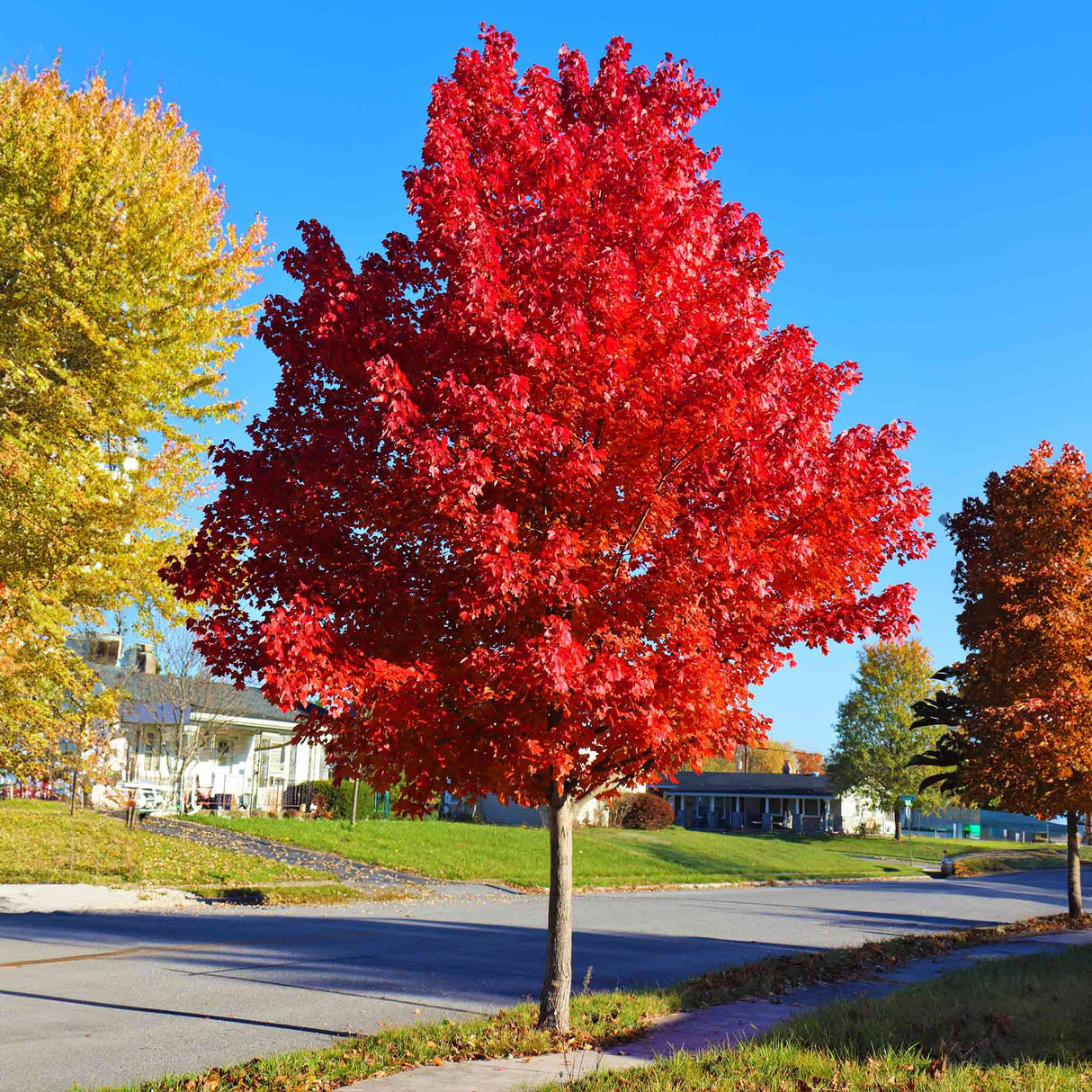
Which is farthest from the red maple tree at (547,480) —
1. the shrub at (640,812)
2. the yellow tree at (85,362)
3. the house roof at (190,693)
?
the shrub at (640,812)

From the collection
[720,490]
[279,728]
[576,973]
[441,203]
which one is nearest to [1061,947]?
[576,973]

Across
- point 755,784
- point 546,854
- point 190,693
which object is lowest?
point 546,854

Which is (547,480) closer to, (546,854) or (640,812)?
(546,854)

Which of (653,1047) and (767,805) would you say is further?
(767,805)

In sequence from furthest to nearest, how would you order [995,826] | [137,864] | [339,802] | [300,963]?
[995,826] < [339,802] < [137,864] < [300,963]

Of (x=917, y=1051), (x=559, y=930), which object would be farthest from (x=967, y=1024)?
(x=559, y=930)

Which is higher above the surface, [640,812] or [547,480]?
[547,480]

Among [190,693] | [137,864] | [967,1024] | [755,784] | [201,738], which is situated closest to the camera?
[967,1024]

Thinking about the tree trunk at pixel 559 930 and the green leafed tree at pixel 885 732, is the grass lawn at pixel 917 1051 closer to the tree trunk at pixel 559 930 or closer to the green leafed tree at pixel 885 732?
the tree trunk at pixel 559 930

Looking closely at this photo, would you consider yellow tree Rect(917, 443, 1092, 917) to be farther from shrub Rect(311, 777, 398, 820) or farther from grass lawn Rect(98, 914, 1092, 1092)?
shrub Rect(311, 777, 398, 820)

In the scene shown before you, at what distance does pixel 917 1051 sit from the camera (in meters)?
8.21

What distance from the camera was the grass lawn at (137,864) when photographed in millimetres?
20328

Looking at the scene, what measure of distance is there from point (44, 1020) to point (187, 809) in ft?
92.4

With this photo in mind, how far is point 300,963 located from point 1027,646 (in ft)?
46.0
